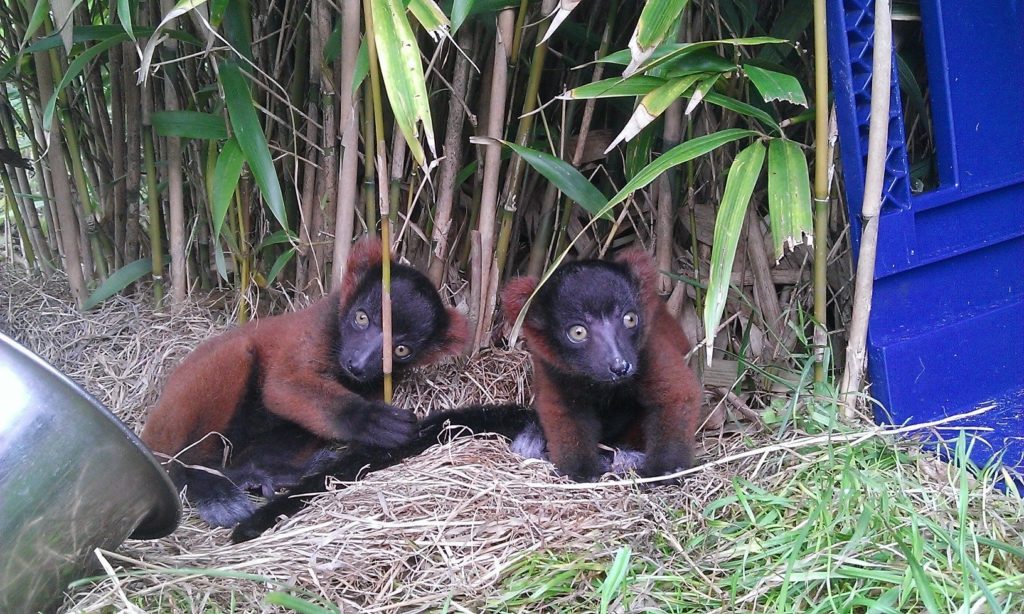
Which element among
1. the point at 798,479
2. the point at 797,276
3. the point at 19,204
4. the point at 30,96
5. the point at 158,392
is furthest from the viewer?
the point at 19,204

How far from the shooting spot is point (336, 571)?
2529mm

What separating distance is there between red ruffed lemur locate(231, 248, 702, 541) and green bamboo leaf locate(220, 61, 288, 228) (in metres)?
0.90

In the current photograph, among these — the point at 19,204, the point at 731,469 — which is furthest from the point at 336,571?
the point at 19,204

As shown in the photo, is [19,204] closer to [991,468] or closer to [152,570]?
[152,570]

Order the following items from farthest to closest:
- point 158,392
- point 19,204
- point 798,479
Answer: point 19,204, point 158,392, point 798,479

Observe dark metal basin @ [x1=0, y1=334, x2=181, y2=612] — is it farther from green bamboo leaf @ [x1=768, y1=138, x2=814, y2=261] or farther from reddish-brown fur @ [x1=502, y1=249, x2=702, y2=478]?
green bamboo leaf @ [x1=768, y1=138, x2=814, y2=261]

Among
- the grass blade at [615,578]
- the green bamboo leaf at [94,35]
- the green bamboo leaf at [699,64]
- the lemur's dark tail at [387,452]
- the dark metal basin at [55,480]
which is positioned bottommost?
the lemur's dark tail at [387,452]

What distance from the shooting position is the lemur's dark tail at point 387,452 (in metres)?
2.96

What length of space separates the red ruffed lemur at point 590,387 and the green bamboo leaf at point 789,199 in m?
0.63

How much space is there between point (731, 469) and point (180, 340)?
242cm

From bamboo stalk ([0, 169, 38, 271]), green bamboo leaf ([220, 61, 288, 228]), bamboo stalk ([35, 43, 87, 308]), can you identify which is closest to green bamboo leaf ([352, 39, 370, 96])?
green bamboo leaf ([220, 61, 288, 228])

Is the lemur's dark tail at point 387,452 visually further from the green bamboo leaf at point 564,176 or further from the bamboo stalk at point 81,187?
the bamboo stalk at point 81,187

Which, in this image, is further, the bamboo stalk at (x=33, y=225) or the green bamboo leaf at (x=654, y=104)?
the bamboo stalk at (x=33, y=225)

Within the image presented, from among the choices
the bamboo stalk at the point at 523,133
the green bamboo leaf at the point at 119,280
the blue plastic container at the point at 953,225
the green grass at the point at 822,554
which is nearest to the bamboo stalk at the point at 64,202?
the green bamboo leaf at the point at 119,280
